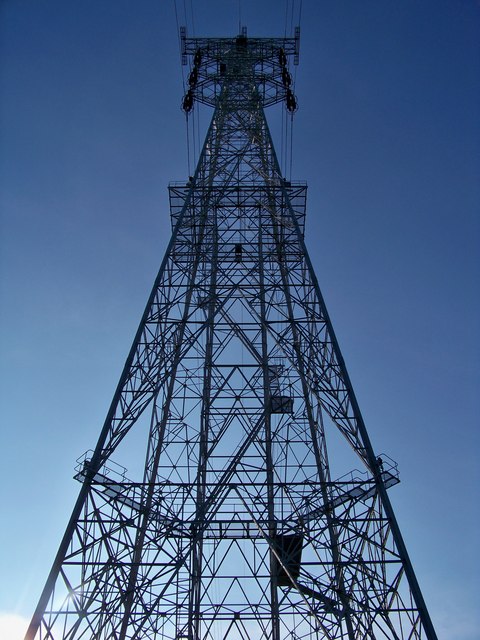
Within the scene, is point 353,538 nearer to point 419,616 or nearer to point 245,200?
point 419,616

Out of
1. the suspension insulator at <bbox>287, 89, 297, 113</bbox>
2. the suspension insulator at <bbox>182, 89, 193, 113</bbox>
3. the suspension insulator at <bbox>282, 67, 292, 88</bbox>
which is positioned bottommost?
the suspension insulator at <bbox>182, 89, 193, 113</bbox>

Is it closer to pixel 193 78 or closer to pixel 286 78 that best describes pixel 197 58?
pixel 193 78

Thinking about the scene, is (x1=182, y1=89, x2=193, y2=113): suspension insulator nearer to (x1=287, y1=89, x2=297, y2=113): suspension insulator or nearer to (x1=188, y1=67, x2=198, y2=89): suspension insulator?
(x1=188, y1=67, x2=198, y2=89): suspension insulator

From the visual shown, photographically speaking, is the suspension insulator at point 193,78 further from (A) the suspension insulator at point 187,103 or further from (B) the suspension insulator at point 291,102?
(B) the suspension insulator at point 291,102

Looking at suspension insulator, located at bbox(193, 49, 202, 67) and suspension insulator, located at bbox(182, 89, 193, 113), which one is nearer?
suspension insulator, located at bbox(182, 89, 193, 113)

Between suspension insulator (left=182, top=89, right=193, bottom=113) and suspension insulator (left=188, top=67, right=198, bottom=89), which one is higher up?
suspension insulator (left=188, top=67, right=198, bottom=89)

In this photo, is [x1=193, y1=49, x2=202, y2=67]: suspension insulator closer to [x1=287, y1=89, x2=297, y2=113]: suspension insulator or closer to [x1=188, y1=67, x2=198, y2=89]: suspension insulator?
[x1=188, y1=67, x2=198, y2=89]: suspension insulator

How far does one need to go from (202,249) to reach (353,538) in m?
10.0

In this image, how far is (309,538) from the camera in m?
12.7

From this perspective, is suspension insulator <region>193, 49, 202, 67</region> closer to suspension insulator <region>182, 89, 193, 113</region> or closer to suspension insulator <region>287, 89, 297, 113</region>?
suspension insulator <region>182, 89, 193, 113</region>

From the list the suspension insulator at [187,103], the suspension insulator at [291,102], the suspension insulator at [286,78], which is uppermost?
the suspension insulator at [286,78]

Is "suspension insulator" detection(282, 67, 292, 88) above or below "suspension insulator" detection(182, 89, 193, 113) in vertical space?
above

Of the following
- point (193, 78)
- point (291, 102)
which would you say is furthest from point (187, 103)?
point (291, 102)

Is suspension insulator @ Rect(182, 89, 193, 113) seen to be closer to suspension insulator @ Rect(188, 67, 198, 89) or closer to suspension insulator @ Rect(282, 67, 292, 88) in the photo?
suspension insulator @ Rect(188, 67, 198, 89)
